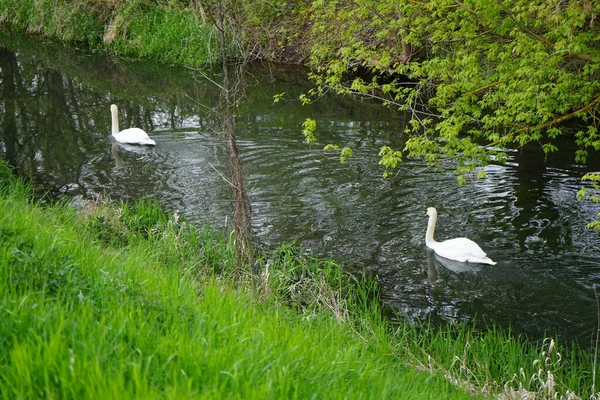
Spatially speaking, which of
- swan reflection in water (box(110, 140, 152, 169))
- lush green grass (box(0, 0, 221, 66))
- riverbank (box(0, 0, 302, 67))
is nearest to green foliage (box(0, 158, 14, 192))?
swan reflection in water (box(110, 140, 152, 169))

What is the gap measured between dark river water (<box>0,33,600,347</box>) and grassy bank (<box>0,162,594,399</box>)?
5.21 ft

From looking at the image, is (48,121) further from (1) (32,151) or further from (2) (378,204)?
(2) (378,204)

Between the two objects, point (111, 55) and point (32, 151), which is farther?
point (111, 55)

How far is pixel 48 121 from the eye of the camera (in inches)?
688

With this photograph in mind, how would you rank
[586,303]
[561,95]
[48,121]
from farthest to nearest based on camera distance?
[48,121], [561,95], [586,303]

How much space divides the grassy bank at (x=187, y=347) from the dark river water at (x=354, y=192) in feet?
5.21

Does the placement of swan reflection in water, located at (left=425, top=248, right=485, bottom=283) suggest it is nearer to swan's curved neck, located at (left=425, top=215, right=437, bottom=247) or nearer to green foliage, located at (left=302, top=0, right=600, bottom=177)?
swan's curved neck, located at (left=425, top=215, right=437, bottom=247)

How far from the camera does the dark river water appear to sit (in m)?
9.08

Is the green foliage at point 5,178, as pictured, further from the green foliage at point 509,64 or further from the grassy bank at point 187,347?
the green foliage at point 509,64

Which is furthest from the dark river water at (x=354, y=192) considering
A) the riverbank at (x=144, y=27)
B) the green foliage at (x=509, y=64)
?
the riverbank at (x=144, y=27)

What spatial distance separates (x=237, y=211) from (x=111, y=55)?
881 inches

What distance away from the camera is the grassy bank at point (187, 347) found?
316 cm

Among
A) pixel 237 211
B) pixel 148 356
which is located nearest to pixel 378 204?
pixel 237 211

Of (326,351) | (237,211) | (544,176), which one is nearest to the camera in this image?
(326,351)
